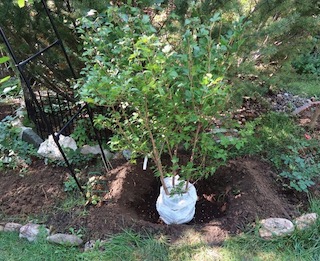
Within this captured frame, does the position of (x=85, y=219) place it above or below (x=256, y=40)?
below

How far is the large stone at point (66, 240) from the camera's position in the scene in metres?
2.29

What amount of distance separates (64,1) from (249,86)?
1.80 m

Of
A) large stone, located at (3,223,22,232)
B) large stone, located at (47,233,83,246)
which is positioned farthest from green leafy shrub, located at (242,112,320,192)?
large stone, located at (3,223,22,232)

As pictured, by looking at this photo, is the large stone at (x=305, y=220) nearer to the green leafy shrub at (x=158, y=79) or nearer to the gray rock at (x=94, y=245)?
the green leafy shrub at (x=158, y=79)

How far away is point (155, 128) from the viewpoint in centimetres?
213

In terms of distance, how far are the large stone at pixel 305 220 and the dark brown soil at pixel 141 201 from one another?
0.10 m

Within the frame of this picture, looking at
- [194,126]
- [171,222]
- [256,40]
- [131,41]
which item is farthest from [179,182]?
[256,40]

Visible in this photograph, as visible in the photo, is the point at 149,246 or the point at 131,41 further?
the point at 149,246

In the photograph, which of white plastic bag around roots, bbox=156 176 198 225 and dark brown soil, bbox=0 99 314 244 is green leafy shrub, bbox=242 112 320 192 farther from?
white plastic bag around roots, bbox=156 176 198 225

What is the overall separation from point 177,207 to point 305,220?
870 millimetres

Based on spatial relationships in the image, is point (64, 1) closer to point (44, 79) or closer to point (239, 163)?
point (44, 79)

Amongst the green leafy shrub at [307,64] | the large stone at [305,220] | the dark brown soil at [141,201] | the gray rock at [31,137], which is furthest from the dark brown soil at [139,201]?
the green leafy shrub at [307,64]

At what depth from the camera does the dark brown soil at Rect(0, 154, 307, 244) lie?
7.72ft

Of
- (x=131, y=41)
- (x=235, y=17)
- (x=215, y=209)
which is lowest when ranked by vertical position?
(x=215, y=209)
